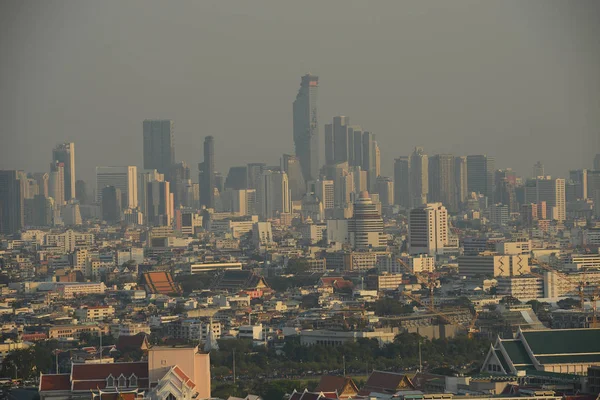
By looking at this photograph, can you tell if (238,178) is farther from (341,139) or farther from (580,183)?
(580,183)

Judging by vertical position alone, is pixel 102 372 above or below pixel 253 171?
below

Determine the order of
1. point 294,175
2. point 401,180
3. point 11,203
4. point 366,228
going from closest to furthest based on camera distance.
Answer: point 366,228 → point 11,203 → point 401,180 → point 294,175

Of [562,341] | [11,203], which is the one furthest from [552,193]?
[562,341]

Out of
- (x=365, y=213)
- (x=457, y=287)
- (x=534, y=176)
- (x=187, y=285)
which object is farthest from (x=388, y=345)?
(x=534, y=176)

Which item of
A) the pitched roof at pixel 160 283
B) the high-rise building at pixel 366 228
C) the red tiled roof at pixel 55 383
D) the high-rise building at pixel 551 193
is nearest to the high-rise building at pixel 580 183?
the high-rise building at pixel 551 193

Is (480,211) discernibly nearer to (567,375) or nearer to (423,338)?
(423,338)

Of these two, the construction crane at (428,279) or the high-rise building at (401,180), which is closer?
the construction crane at (428,279)

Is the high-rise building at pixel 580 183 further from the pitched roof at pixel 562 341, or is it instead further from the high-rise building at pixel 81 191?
the pitched roof at pixel 562 341
